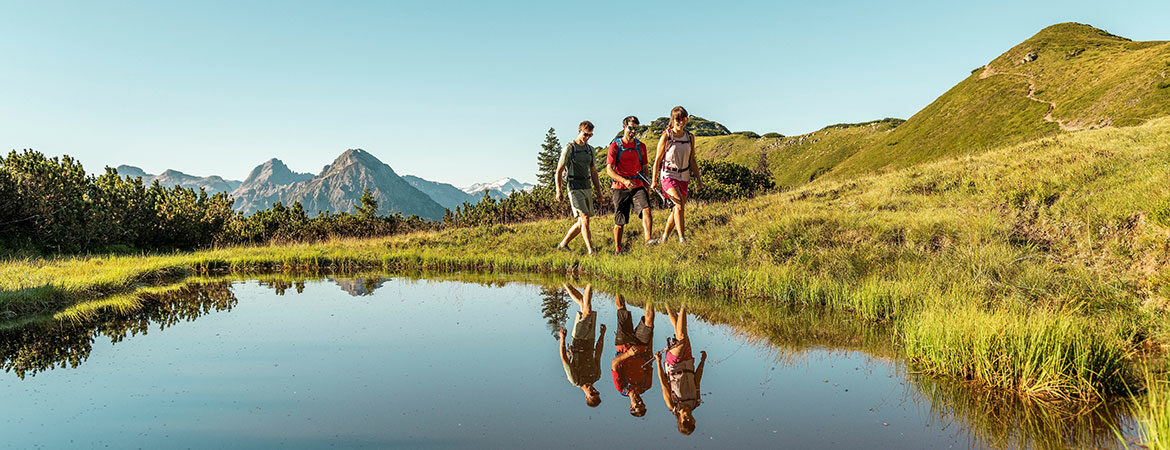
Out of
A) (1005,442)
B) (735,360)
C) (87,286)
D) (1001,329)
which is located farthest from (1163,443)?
(87,286)

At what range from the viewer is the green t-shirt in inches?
409

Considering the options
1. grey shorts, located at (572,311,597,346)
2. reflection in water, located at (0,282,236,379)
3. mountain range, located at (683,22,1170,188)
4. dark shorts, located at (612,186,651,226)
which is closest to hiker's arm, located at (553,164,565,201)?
dark shorts, located at (612,186,651,226)

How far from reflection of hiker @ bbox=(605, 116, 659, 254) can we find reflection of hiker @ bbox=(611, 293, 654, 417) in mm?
4235

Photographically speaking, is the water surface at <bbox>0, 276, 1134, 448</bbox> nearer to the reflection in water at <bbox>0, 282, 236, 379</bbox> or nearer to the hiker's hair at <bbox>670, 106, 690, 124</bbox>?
the reflection in water at <bbox>0, 282, 236, 379</bbox>

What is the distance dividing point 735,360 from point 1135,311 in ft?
12.8

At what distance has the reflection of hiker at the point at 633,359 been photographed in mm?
3906

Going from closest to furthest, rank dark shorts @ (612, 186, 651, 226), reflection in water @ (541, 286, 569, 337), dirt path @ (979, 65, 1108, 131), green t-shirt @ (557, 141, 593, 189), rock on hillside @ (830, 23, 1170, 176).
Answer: reflection in water @ (541, 286, 569, 337) → green t-shirt @ (557, 141, 593, 189) → dark shorts @ (612, 186, 651, 226) → rock on hillside @ (830, 23, 1170, 176) → dirt path @ (979, 65, 1108, 131)

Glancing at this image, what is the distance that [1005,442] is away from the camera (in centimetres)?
297

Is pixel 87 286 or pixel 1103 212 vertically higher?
pixel 1103 212

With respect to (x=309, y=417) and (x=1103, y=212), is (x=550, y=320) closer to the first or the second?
(x=309, y=417)

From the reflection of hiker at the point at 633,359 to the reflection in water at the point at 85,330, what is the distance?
15.2ft

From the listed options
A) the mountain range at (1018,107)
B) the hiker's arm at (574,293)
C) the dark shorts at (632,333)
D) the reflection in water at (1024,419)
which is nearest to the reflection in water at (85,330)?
the dark shorts at (632,333)

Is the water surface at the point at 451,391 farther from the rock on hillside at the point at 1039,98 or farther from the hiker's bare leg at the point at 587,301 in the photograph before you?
the rock on hillside at the point at 1039,98

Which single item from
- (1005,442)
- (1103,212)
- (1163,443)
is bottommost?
(1005,442)
